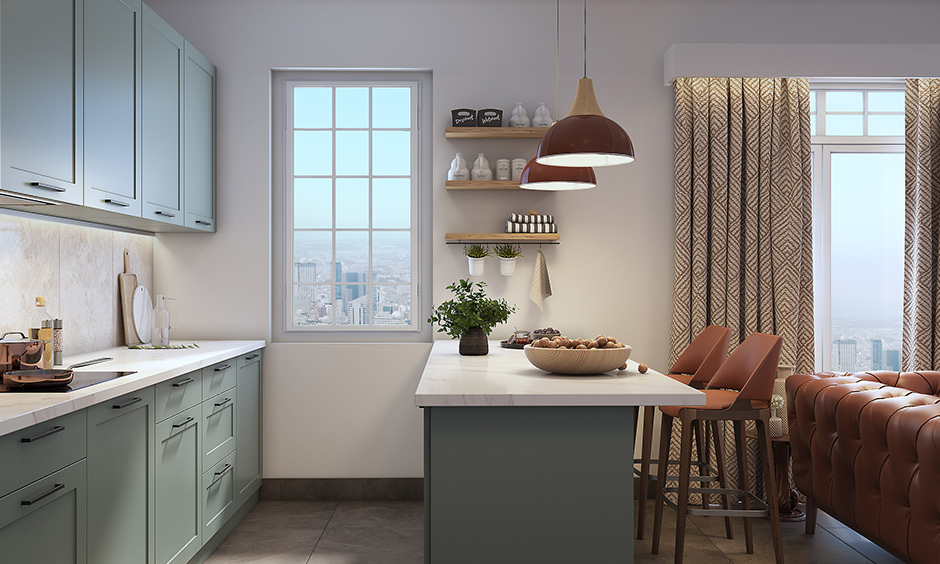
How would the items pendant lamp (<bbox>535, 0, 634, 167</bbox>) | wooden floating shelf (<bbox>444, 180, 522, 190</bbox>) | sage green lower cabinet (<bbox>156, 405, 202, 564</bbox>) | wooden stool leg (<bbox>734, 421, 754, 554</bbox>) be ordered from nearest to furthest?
pendant lamp (<bbox>535, 0, 634, 167</bbox>)
sage green lower cabinet (<bbox>156, 405, 202, 564</bbox>)
wooden stool leg (<bbox>734, 421, 754, 554</bbox>)
wooden floating shelf (<bbox>444, 180, 522, 190</bbox>)

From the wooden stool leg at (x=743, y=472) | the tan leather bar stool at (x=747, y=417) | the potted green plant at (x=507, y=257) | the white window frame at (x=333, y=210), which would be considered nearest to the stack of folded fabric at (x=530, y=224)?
the potted green plant at (x=507, y=257)

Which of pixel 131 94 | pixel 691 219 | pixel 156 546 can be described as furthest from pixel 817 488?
pixel 131 94

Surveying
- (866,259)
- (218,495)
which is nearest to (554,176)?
(218,495)

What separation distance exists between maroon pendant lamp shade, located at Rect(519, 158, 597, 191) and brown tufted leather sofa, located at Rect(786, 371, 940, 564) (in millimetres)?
1473

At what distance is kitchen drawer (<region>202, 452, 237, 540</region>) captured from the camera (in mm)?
3168

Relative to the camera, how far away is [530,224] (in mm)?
4012

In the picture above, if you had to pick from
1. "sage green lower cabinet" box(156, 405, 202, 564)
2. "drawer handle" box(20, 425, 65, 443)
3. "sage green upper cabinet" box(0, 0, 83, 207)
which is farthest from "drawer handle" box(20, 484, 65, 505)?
"sage green upper cabinet" box(0, 0, 83, 207)

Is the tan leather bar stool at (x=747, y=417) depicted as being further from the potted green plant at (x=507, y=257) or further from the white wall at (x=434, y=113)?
the potted green plant at (x=507, y=257)

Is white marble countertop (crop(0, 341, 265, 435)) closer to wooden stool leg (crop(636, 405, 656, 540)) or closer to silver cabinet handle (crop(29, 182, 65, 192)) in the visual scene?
silver cabinet handle (crop(29, 182, 65, 192))

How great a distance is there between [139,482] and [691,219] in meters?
3.24

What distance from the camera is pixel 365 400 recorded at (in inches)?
165

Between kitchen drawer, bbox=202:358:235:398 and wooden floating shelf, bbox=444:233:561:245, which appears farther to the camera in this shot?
wooden floating shelf, bbox=444:233:561:245

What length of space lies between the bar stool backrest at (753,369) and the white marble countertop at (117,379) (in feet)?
7.87

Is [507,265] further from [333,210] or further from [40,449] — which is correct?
[40,449]
